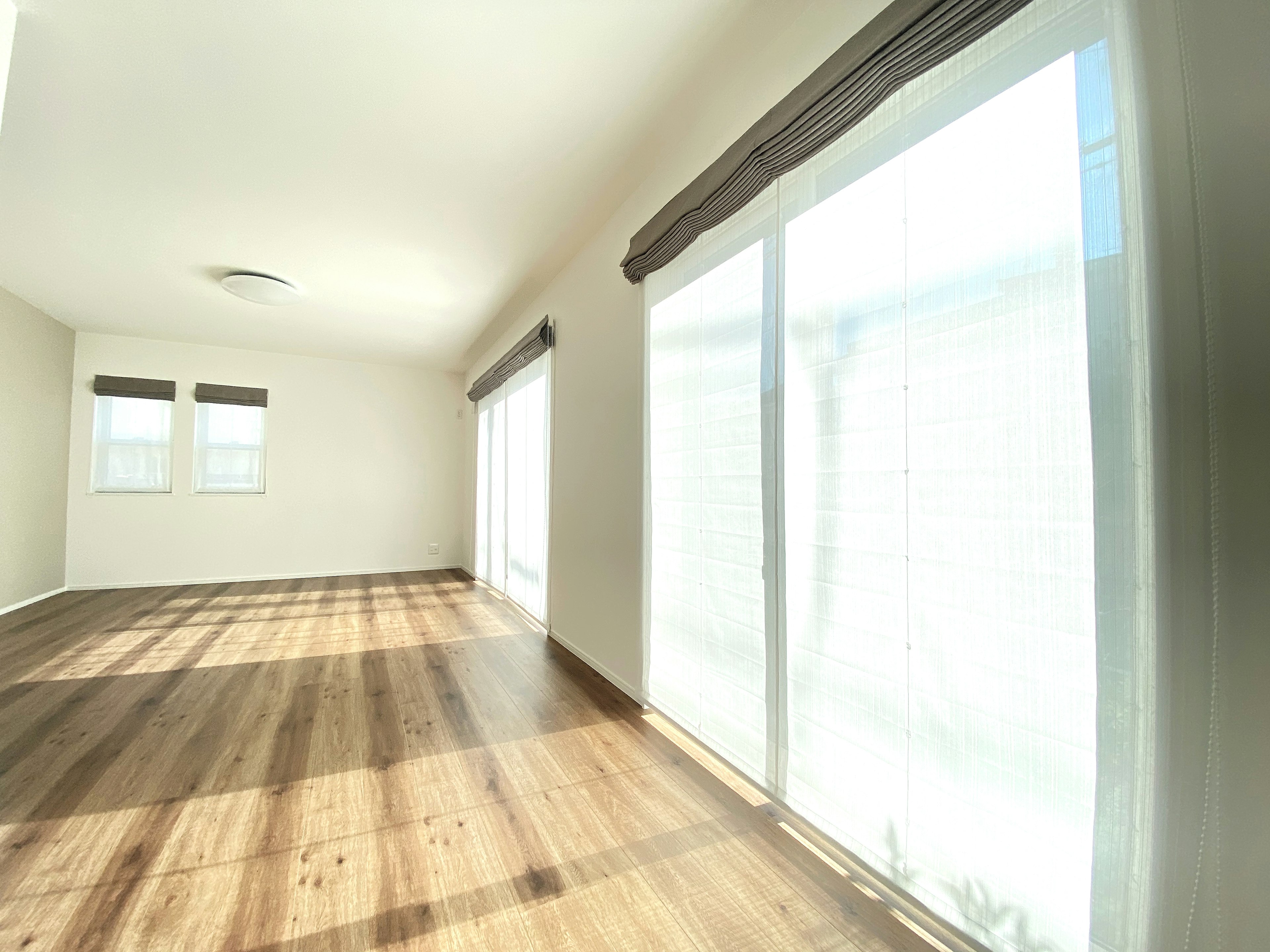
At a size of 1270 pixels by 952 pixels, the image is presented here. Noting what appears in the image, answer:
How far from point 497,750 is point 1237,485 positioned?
2.34m

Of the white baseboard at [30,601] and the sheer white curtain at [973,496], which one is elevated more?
the sheer white curtain at [973,496]

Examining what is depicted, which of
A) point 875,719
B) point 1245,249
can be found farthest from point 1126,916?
point 1245,249

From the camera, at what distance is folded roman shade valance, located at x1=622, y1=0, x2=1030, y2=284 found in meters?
1.22

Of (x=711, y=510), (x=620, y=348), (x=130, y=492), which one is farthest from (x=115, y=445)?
(x=711, y=510)

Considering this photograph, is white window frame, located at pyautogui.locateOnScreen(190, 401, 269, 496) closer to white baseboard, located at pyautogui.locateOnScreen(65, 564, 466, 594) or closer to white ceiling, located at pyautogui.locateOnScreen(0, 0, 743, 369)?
white baseboard, located at pyautogui.locateOnScreen(65, 564, 466, 594)

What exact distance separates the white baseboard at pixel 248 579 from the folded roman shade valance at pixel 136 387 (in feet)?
6.65

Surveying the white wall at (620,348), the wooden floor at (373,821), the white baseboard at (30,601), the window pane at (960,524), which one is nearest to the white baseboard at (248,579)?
the white baseboard at (30,601)

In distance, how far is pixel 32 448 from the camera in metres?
4.75

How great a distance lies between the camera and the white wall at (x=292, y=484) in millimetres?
5605

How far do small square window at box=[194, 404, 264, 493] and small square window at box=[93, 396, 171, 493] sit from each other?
0.89 feet

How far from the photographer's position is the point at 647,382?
105 inches

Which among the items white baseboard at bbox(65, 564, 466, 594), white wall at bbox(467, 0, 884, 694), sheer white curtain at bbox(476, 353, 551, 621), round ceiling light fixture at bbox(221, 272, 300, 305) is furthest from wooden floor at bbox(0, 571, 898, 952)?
white baseboard at bbox(65, 564, 466, 594)

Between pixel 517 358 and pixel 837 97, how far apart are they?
11.5ft

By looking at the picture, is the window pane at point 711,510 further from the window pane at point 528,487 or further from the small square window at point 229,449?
the small square window at point 229,449
